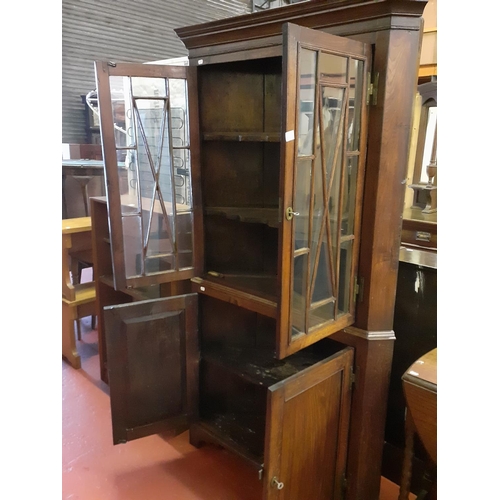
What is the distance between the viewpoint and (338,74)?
1.38 m

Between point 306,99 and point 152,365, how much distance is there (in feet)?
4.46

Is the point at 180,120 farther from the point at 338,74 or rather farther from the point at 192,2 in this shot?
the point at 192,2

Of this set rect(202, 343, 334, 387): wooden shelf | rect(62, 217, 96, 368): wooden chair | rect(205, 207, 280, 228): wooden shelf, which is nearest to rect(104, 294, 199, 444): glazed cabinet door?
Result: rect(202, 343, 334, 387): wooden shelf

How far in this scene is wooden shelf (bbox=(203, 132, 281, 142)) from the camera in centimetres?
172

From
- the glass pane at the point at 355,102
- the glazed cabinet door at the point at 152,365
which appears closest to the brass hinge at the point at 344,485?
the glazed cabinet door at the point at 152,365

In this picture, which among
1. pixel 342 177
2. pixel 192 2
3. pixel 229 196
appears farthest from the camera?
pixel 192 2

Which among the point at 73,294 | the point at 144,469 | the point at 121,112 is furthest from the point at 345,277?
the point at 73,294

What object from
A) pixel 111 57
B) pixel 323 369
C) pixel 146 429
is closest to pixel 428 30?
pixel 323 369

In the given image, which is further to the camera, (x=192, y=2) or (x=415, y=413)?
(x=192, y=2)

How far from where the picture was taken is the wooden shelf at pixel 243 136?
1.72m

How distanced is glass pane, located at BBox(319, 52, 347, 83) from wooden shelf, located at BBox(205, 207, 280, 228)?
0.66 meters

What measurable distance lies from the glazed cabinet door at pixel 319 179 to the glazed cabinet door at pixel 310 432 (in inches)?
6.0

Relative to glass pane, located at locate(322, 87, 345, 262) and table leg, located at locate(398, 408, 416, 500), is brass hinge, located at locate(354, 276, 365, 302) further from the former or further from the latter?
table leg, located at locate(398, 408, 416, 500)

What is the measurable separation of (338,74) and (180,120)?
2.70 feet
